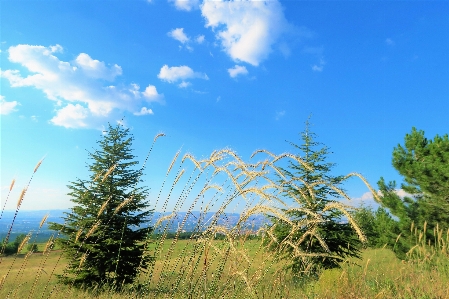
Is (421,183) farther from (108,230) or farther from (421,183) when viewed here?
(108,230)

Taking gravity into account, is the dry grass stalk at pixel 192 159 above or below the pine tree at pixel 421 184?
below

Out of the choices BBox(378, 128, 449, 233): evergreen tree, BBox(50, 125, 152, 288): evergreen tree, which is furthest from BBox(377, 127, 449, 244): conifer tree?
BBox(50, 125, 152, 288): evergreen tree

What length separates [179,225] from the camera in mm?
3547

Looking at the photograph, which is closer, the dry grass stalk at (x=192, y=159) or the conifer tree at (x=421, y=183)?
the dry grass stalk at (x=192, y=159)

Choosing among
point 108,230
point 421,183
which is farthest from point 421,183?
point 108,230

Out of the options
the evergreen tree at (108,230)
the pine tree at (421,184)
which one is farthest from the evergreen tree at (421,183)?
the evergreen tree at (108,230)

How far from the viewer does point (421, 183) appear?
12844 millimetres

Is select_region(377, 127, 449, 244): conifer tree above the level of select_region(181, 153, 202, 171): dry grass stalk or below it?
above

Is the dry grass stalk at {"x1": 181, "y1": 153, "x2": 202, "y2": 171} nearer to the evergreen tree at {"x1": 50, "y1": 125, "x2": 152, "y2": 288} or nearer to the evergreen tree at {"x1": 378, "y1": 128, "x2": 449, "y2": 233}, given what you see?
the evergreen tree at {"x1": 50, "y1": 125, "x2": 152, "y2": 288}

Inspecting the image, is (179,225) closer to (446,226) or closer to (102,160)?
(102,160)

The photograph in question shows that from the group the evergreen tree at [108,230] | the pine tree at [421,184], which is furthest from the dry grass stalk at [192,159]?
the pine tree at [421,184]

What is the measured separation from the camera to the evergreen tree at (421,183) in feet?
40.6

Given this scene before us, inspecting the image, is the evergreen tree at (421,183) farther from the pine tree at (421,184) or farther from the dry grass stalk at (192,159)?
the dry grass stalk at (192,159)

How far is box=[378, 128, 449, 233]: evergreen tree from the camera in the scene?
12363mm
